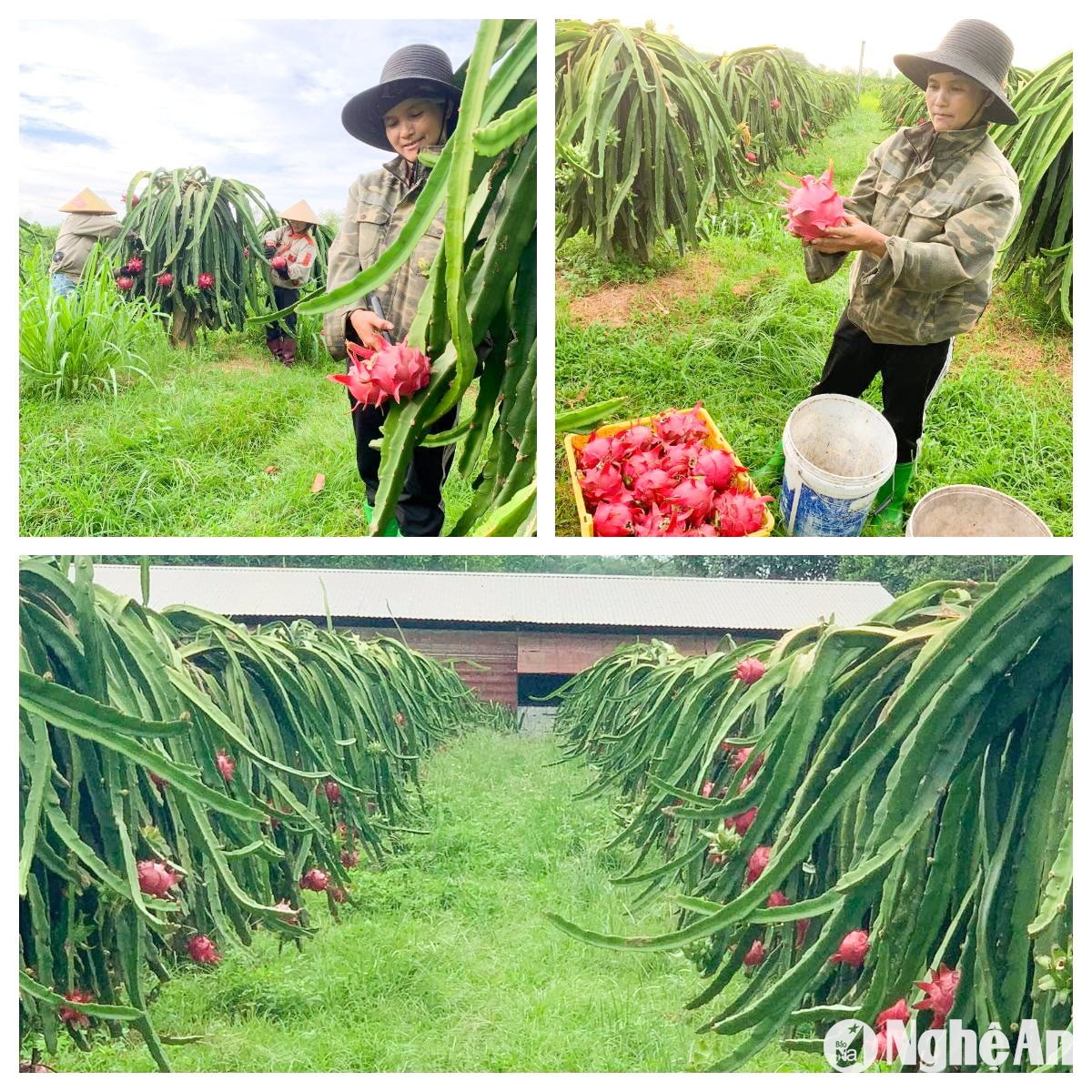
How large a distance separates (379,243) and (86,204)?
0.44m

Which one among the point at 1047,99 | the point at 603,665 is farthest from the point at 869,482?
the point at 1047,99

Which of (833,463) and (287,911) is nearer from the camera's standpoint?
(287,911)

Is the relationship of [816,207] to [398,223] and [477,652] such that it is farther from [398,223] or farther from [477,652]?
[477,652]

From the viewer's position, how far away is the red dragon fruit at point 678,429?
124cm

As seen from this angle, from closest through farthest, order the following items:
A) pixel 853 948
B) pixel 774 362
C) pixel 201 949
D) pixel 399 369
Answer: pixel 399 369
pixel 853 948
pixel 201 949
pixel 774 362

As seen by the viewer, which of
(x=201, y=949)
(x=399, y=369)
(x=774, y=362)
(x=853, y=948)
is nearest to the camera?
(x=399, y=369)

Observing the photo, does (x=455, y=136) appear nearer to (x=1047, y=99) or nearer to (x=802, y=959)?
(x=1047, y=99)

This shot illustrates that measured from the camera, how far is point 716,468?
1.18m

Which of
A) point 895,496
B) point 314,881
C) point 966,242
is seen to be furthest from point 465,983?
point 966,242

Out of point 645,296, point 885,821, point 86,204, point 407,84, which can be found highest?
point 407,84

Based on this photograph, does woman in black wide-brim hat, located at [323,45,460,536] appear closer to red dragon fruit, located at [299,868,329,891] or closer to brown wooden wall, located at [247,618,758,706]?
brown wooden wall, located at [247,618,758,706]

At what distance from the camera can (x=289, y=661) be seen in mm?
1243

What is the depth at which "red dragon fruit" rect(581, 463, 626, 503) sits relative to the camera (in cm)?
121

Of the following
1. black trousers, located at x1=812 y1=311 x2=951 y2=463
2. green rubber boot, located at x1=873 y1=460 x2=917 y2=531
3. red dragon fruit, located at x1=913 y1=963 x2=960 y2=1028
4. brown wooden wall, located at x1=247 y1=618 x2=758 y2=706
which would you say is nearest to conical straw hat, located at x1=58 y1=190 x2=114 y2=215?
brown wooden wall, located at x1=247 y1=618 x2=758 y2=706
